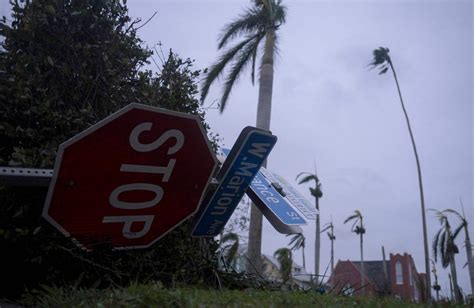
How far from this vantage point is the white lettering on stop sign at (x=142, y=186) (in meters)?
2.96

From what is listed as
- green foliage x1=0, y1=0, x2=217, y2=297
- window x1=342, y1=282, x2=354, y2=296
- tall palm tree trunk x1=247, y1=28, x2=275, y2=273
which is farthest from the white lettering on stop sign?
tall palm tree trunk x1=247, y1=28, x2=275, y2=273

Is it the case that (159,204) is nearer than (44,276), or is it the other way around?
(159,204)

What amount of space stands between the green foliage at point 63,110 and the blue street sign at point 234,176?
0.45m

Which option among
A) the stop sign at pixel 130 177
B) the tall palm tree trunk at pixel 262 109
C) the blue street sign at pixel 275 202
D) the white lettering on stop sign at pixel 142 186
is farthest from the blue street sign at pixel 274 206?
the tall palm tree trunk at pixel 262 109

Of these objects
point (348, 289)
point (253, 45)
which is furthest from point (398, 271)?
point (348, 289)

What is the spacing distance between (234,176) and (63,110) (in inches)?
68.0

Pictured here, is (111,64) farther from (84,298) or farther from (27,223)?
(84,298)

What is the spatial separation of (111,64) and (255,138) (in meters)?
1.72

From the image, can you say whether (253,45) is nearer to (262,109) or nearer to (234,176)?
(262,109)

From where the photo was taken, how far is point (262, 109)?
1328cm

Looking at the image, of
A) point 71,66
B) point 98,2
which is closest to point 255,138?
point 71,66

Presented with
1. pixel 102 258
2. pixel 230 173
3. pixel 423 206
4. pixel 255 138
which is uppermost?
pixel 423 206

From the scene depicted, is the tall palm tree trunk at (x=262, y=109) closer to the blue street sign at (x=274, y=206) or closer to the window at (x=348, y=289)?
the blue street sign at (x=274, y=206)

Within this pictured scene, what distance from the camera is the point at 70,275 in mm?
3586
